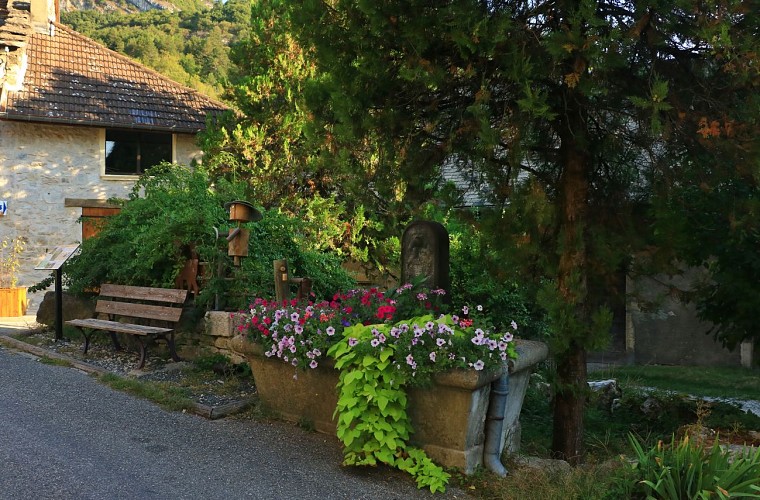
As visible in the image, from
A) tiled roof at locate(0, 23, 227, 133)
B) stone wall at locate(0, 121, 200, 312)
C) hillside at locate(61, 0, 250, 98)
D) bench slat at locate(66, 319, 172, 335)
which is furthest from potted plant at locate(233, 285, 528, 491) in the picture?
hillside at locate(61, 0, 250, 98)

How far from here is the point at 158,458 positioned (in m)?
4.53

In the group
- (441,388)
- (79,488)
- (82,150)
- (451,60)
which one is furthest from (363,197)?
(82,150)

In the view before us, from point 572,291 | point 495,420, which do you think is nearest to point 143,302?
point 495,420

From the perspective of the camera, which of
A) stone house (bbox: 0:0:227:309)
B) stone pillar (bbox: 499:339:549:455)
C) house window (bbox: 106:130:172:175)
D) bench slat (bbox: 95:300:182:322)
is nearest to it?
stone pillar (bbox: 499:339:549:455)

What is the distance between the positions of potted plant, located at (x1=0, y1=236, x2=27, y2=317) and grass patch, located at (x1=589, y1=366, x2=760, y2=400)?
11.5 m

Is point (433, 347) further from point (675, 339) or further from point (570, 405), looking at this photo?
point (675, 339)

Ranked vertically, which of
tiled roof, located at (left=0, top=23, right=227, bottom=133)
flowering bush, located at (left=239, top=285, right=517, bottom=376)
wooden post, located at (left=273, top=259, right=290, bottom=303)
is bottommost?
flowering bush, located at (left=239, top=285, right=517, bottom=376)

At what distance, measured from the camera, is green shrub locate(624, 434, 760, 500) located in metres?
3.69

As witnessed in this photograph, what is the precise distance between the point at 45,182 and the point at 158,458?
13.5m

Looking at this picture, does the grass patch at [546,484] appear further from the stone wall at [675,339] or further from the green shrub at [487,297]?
the stone wall at [675,339]

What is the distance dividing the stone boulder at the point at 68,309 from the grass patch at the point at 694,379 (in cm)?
731

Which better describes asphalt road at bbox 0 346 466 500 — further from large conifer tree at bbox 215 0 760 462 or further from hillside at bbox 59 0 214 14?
hillside at bbox 59 0 214 14

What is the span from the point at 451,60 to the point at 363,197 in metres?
1.63

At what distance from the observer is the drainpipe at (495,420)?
4.61m
